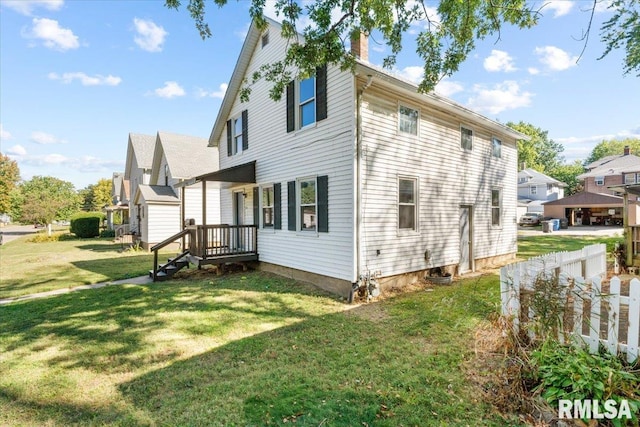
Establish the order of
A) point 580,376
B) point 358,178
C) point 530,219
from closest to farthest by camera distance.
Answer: point 580,376 → point 358,178 → point 530,219

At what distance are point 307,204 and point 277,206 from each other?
5.27 ft

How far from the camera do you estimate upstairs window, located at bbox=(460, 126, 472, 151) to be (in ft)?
36.2

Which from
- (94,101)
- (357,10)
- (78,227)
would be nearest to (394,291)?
(357,10)

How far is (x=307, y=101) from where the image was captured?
9227 mm

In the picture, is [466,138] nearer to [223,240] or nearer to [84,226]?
[223,240]

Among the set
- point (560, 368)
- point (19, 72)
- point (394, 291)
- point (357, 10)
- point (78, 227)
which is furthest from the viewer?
point (78, 227)

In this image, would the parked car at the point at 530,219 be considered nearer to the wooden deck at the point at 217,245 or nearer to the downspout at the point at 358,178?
the wooden deck at the point at 217,245

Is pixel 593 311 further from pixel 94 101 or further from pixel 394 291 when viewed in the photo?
pixel 94 101

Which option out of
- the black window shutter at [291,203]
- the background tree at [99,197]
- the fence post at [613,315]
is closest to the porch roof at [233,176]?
the black window shutter at [291,203]

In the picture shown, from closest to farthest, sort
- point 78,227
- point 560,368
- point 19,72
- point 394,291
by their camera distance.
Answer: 1. point 560,368
2. point 394,291
3. point 19,72
4. point 78,227

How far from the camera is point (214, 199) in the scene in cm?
2112

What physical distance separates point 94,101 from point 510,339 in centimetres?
2338

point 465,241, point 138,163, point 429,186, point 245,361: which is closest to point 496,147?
point 465,241

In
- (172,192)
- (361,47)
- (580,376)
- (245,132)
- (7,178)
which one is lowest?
(580,376)
